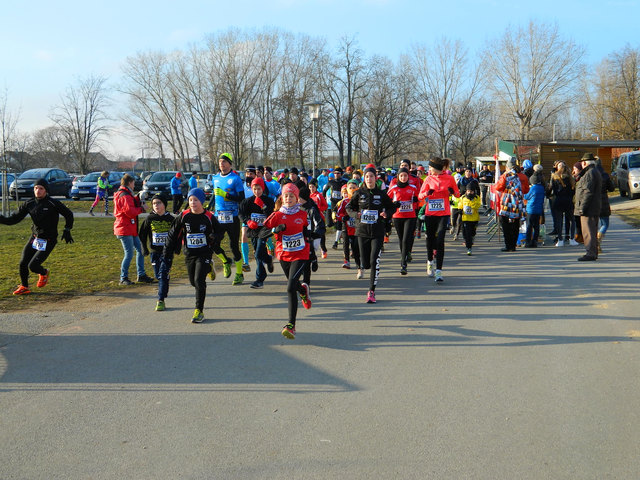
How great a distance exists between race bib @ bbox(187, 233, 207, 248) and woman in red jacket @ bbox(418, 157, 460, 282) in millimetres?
4173

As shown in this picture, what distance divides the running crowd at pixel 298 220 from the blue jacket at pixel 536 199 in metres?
0.02

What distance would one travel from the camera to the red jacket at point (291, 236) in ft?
24.2

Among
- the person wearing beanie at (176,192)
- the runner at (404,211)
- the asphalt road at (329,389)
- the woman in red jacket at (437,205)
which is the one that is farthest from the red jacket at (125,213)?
the person wearing beanie at (176,192)

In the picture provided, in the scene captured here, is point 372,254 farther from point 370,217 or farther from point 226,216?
point 226,216

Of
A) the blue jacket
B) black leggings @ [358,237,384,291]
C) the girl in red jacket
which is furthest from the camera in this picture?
the blue jacket

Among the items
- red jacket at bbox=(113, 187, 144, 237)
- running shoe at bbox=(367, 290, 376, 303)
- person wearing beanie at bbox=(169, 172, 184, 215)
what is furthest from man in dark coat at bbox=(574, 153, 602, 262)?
person wearing beanie at bbox=(169, 172, 184, 215)

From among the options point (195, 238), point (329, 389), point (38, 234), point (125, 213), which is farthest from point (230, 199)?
point (329, 389)

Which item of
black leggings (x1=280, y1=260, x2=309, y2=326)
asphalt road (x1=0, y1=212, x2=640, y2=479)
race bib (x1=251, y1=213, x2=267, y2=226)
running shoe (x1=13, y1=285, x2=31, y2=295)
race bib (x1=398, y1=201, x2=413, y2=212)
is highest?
race bib (x1=398, y1=201, x2=413, y2=212)

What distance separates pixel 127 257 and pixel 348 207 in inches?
156

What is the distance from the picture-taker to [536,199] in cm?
1466

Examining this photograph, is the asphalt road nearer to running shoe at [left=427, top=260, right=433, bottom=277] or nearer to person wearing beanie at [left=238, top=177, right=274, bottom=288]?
person wearing beanie at [left=238, top=177, right=274, bottom=288]

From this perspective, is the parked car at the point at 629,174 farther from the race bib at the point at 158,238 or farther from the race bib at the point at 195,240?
the race bib at the point at 195,240

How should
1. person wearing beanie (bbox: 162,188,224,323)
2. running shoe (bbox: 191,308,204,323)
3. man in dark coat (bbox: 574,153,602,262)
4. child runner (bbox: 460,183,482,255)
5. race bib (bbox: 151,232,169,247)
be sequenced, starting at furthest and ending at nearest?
1. child runner (bbox: 460,183,482,255)
2. man in dark coat (bbox: 574,153,602,262)
3. race bib (bbox: 151,232,169,247)
4. person wearing beanie (bbox: 162,188,224,323)
5. running shoe (bbox: 191,308,204,323)

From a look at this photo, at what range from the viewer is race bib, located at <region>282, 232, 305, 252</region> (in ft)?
24.1
